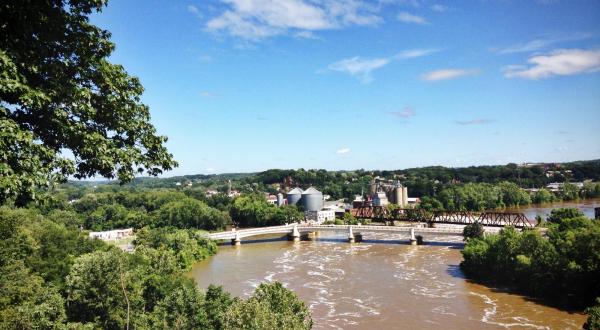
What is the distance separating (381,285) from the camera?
125ft

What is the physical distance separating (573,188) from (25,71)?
13168 cm

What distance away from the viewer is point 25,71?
628 cm

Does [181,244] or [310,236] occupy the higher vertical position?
[181,244]

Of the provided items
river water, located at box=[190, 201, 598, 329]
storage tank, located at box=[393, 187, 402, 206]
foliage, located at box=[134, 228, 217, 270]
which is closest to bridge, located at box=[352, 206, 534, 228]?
river water, located at box=[190, 201, 598, 329]

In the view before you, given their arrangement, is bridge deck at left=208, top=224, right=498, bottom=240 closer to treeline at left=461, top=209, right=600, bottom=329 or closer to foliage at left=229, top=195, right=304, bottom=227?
foliage at left=229, top=195, right=304, bottom=227

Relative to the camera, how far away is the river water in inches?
1111

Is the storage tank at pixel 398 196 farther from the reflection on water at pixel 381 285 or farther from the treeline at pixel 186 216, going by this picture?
the reflection on water at pixel 381 285

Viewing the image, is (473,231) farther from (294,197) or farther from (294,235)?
(294,197)

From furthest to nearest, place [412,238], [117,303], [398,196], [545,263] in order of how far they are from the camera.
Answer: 1. [398,196]
2. [412,238]
3. [545,263]
4. [117,303]

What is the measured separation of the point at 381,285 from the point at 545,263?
40.4ft

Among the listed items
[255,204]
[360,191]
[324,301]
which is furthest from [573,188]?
[324,301]

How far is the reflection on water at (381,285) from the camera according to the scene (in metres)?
28.2

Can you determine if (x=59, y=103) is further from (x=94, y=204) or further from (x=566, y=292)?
(x=94, y=204)

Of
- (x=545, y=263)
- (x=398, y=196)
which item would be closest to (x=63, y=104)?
(x=545, y=263)
